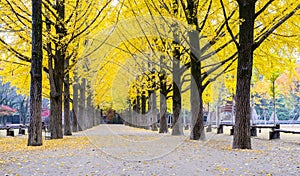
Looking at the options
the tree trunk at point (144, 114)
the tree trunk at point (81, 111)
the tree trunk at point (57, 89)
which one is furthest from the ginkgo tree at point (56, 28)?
the tree trunk at point (144, 114)

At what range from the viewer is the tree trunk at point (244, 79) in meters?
10.7

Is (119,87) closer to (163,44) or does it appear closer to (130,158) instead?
(163,44)

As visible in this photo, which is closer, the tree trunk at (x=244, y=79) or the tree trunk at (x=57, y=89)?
the tree trunk at (x=244, y=79)

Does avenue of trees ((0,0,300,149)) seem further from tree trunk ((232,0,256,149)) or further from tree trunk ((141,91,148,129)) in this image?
tree trunk ((141,91,148,129))

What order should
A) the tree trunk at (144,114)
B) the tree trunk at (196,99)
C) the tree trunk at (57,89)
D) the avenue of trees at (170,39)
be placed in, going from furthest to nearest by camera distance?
the tree trunk at (144,114) < the tree trunk at (57,89) < the tree trunk at (196,99) < the avenue of trees at (170,39)

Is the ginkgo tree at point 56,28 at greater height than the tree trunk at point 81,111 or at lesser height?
greater

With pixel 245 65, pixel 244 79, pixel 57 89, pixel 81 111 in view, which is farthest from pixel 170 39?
pixel 81 111

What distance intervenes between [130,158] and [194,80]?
6.95m

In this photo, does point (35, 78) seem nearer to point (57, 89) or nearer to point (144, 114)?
point (57, 89)

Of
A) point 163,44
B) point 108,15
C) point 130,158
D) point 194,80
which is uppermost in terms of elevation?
point 108,15

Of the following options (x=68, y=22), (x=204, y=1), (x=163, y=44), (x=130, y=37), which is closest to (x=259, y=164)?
(x=204, y=1)

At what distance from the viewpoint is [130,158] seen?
27.6 feet

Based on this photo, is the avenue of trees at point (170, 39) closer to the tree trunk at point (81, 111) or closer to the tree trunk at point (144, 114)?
the tree trunk at point (81, 111)

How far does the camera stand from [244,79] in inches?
423
